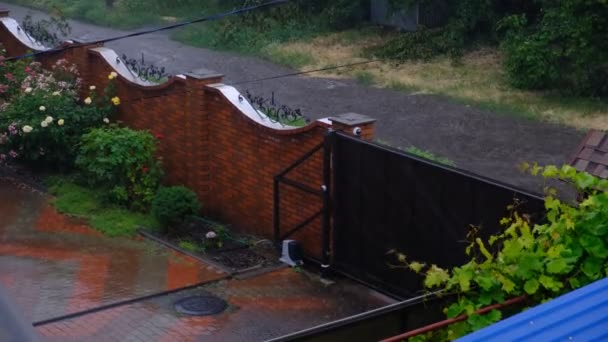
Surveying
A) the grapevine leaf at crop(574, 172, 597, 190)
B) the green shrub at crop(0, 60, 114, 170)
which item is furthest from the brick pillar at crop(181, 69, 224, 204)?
the grapevine leaf at crop(574, 172, 597, 190)

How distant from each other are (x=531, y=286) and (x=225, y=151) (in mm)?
6857

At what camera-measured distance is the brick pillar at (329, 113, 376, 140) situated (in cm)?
1000

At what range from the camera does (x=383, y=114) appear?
17.2 meters

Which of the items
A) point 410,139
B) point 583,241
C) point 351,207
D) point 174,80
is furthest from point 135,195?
point 583,241

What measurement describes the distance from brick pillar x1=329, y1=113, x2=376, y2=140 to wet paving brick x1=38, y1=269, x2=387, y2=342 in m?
1.66

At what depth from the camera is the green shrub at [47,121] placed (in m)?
13.3

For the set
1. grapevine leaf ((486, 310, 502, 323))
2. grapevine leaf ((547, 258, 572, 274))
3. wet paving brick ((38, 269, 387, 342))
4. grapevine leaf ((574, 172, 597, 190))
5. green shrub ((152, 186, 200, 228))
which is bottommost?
wet paving brick ((38, 269, 387, 342))

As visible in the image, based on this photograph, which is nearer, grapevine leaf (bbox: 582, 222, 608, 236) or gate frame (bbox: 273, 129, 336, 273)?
grapevine leaf (bbox: 582, 222, 608, 236)

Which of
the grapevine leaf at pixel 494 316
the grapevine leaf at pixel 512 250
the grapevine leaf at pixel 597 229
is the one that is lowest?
the grapevine leaf at pixel 494 316

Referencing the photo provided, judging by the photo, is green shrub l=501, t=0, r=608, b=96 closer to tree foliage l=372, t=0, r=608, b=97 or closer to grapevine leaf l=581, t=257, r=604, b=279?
tree foliage l=372, t=0, r=608, b=97

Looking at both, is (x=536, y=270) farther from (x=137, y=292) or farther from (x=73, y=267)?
(x=73, y=267)

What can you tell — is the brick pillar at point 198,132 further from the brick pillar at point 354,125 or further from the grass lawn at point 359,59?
the grass lawn at point 359,59

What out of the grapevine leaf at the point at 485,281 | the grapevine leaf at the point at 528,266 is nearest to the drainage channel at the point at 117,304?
the grapevine leaf at the point at 485,281

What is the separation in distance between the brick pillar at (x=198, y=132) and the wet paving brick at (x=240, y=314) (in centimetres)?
228
